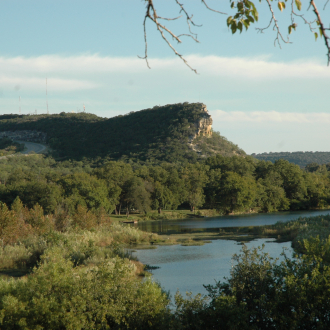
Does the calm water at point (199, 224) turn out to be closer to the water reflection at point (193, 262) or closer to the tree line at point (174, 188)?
the tree line at point (174, 188)

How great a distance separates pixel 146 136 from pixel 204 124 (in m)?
21.6

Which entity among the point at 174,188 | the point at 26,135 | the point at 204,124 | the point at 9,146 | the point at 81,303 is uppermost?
the point at 204,124

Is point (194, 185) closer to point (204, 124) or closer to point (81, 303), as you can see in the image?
point (204, 124)

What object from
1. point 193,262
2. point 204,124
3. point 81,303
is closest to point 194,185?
point 193,262

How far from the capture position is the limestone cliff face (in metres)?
133

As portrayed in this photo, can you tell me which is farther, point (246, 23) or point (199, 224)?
point (199, 224)

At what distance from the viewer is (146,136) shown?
126m

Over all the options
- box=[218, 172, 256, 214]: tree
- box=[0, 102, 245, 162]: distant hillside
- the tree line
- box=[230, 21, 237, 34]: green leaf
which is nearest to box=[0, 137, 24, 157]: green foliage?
box=[0, 102, 245, 162]: distant hillside

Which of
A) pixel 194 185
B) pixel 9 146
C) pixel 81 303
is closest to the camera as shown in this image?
pixel 81 303

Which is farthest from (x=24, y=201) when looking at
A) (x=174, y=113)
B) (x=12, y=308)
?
(x=174, y=113)

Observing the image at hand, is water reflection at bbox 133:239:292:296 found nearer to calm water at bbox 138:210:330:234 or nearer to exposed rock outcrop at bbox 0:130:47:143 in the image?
calm water at bbox 138:210:330:234

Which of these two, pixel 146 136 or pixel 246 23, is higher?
pixel 146 136

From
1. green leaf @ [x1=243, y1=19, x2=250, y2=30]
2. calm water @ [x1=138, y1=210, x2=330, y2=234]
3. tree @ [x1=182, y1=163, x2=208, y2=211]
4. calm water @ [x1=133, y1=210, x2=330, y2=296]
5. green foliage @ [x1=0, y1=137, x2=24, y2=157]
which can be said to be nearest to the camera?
green leaf @ [x1=243, y1=19, x2=250, y2=30]

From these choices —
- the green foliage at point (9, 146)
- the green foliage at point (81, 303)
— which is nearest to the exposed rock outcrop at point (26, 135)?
the green foliage at point (9, 146)
